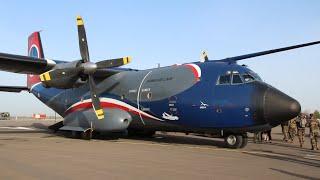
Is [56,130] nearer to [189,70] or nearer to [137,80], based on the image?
[137,80]

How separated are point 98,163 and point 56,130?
43.9 feet

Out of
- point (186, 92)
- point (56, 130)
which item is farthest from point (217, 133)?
point (56, 130)

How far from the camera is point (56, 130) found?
2070 cm

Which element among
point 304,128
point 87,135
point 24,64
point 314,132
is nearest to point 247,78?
point 314,132

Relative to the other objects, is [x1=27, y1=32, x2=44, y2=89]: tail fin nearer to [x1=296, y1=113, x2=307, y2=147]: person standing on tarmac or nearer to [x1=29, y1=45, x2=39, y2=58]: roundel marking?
[x1=29, y1=45, x2=39, y2=58]: roundel marking

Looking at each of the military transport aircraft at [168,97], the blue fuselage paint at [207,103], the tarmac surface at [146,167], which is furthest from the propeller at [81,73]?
A: the tarmac surface at [146,167]

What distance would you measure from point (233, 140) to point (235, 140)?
9 cm

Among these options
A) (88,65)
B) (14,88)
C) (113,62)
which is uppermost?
(113,62)

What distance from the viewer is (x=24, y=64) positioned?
16391 mm

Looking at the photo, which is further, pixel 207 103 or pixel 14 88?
pixel 14 88

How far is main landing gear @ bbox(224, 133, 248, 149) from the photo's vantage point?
491 inches

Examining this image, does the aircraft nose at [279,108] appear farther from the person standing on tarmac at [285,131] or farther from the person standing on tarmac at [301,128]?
the person standing on tarmac at [285,131]

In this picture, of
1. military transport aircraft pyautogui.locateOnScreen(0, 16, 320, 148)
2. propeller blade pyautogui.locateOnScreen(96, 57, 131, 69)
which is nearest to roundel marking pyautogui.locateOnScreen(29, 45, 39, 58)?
military transport aircraft pyautogui.locateOnScreen(0, 16, 320, 148)

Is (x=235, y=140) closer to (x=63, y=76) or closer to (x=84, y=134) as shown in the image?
(x=84, y=134)
